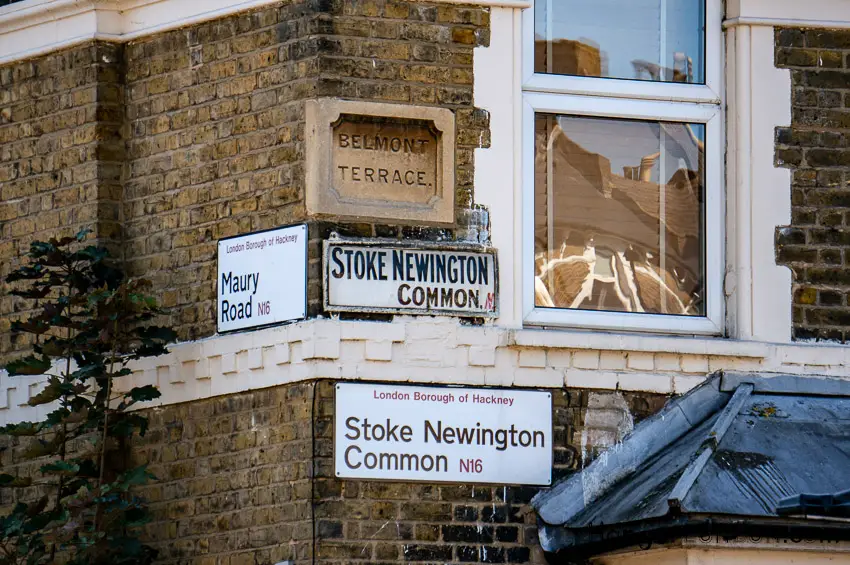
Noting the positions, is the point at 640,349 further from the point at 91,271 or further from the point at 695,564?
the point at 91,271

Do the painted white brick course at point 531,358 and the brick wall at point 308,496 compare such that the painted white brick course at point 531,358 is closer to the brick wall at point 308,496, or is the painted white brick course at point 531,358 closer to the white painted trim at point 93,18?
the brick wall at point 308,496

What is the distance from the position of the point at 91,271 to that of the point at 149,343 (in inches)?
24.3

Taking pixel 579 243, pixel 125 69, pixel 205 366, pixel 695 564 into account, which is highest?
pixel 125 69

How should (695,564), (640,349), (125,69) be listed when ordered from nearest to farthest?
(695,564) < (640,349) < (125,69)

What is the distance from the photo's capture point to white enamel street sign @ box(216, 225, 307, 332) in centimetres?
1021

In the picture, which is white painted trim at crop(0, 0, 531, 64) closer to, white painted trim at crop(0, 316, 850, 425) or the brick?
white painted trim at crop(0, 316, 850, 425)

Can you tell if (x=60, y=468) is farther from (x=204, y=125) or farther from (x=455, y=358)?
(x=455, y=358)

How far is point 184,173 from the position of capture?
1094cm

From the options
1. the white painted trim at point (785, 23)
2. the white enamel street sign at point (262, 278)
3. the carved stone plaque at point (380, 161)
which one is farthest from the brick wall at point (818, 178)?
the white enamel street sign at point (262, 278)

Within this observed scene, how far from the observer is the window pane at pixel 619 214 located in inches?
425

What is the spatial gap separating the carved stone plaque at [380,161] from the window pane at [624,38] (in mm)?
904

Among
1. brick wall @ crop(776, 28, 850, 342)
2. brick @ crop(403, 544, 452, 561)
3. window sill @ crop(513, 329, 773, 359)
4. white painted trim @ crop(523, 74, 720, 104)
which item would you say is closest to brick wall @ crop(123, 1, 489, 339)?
white painted trim @ crop(523, 74, 720, 104)

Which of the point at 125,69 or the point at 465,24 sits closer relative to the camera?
the point at 465,24

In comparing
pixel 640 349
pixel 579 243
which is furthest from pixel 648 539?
pixel 579 243
